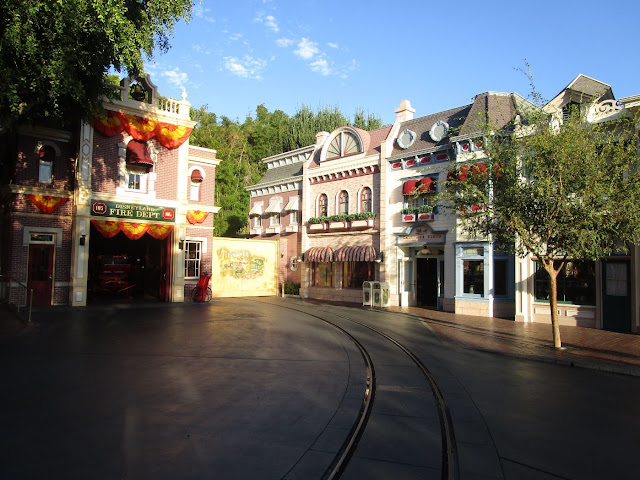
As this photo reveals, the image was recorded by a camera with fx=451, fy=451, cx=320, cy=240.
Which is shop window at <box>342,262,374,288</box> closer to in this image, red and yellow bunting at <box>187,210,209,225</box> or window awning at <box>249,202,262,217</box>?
red and yellow bunting at <box>187,210,209,225</box>

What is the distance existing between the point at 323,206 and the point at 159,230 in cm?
1008

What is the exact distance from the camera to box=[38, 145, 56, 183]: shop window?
61.2ft

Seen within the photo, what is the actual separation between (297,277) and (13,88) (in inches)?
804

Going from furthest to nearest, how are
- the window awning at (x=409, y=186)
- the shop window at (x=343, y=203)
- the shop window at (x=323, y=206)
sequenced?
the shop window at (x=323, y=206), the shop window at (x=343, y=203), the window awning at (x=409, y=186)

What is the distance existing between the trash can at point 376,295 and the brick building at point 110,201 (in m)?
8.49

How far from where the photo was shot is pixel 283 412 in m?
6.10

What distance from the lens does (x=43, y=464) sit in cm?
440

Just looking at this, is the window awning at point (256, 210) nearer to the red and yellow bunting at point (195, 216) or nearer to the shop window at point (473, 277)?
the red and yellow bunting at point (195, 216)

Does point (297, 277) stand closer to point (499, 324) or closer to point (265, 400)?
point (499, 324)

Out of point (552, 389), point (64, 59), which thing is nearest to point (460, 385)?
point (552, 389)

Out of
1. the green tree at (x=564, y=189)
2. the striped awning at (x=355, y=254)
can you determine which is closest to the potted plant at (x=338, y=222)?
the striped awning at (x=355, y=254)

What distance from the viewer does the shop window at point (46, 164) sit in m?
18.6

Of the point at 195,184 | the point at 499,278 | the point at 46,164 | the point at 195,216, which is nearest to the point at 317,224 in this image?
the point at 195,216

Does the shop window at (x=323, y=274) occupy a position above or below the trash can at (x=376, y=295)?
above
